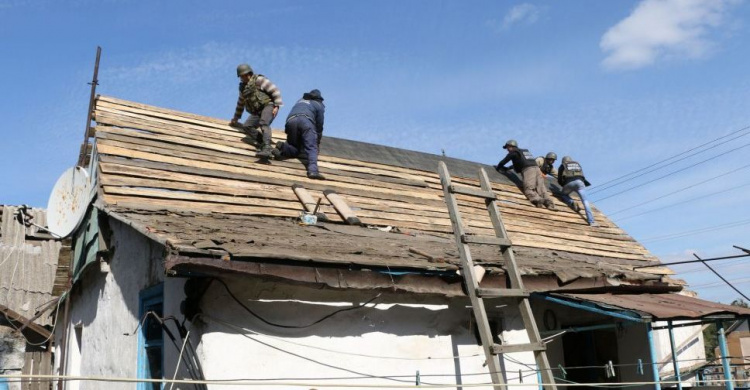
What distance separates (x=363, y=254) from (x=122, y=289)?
3207 mm

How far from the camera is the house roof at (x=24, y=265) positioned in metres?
16.1

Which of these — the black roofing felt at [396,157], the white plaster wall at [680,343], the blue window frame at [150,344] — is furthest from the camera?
the white plaster wall at [680,343]

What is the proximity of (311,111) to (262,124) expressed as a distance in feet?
2.66

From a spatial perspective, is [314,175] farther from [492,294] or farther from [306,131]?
[492,294]

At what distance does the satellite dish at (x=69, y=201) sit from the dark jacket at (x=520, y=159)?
8.80 meters

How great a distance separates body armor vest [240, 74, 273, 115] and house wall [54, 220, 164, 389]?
3.55 m

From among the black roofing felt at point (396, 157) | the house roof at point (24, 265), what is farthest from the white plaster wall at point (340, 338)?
the house roof at point (24, 265)

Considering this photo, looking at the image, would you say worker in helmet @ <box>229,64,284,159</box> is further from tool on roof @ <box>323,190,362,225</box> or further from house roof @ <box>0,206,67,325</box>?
house roof @ <box>0,206,67,325</box>

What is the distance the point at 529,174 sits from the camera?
47.2ft

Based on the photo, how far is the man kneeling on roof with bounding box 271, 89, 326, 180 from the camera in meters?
10.6

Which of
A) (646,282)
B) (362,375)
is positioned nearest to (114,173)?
(362,375)

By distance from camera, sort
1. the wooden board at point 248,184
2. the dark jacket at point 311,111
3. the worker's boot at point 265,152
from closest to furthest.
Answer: the wooden board at point 248,184 → the worker's boot at point 265,152 → the dark jacket at point 311,111

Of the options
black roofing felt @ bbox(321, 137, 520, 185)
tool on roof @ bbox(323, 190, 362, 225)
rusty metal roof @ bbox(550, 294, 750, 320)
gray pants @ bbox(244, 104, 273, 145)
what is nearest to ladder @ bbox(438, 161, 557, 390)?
rusty metal roof @ bbox(550, 294, 750, 320)

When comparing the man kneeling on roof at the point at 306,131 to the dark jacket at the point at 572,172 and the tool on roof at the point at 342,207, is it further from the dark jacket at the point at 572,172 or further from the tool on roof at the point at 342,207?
the dark jacket at the point at 572,172
